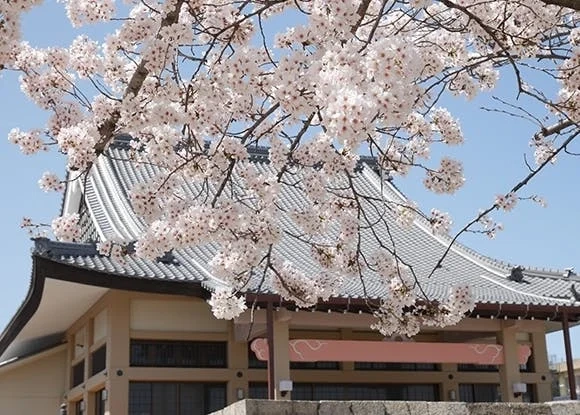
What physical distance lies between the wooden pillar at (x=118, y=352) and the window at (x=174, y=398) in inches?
10.1

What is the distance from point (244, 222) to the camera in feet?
16.9

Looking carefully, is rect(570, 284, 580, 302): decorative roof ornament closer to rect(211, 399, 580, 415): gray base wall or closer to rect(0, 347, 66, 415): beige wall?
rect(211, 399, 580, 415): gray base wall

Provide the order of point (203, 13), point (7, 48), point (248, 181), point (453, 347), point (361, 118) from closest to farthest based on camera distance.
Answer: point (361, 118), point (7, 48), point (203, 13), point (248, 181), point (453, 347)

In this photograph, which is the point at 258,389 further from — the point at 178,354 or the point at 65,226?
the point at 65,226

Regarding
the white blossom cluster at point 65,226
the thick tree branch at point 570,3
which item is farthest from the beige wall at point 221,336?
the thick tree branch at point 570,3

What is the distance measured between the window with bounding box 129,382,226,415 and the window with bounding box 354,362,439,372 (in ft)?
6.73

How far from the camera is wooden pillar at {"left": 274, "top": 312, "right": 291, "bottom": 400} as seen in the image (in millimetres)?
10031

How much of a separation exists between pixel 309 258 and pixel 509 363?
10.3 ft

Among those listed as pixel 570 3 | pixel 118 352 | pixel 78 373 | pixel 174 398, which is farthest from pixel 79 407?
pixel 570 3

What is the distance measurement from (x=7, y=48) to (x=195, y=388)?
320 inches

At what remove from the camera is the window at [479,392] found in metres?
12.5

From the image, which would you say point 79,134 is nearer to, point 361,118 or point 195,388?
point 361,118

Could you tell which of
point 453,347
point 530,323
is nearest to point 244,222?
point 453,347

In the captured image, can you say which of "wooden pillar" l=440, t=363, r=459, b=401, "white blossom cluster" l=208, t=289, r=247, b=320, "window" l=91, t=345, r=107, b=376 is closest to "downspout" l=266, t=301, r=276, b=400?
"window" l=91, t=345, r=107, b=376
